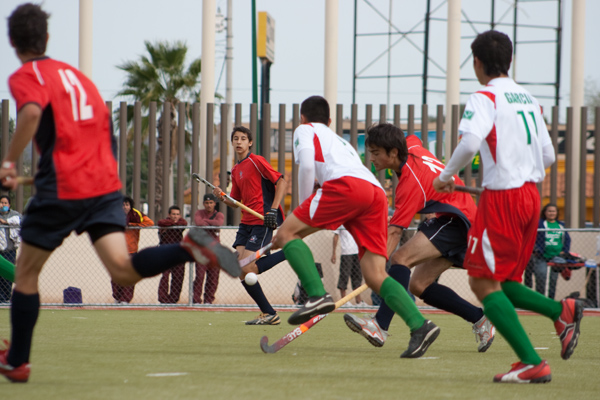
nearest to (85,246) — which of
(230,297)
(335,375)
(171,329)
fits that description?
(230,297)

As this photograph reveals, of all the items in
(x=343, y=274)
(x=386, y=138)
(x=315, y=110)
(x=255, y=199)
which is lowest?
(x=343, y=274)

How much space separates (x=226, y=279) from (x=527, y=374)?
30.0 feet

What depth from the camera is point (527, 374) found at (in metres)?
4.37

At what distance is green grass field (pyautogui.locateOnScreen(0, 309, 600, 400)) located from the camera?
3967 mm

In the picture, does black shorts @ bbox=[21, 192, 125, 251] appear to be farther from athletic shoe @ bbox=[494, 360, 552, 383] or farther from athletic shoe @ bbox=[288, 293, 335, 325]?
athletic shoe @ bbox=[494, 360, 552, 383]

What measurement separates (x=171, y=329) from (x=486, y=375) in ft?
13.4

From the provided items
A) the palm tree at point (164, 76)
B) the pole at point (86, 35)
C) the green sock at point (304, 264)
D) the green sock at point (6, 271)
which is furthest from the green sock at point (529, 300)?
the palm tree at point (164, 76)

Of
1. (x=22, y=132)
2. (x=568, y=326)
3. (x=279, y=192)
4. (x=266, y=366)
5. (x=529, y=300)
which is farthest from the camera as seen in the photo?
(x=279, y=192)

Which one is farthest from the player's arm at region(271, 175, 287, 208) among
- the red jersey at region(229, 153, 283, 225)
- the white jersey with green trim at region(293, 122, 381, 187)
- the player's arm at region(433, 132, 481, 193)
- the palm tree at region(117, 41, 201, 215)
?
the palm tree at region(117, 41, 201, 215)

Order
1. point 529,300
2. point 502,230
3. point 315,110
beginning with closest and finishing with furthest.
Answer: point 502,230
point 529,300
point 315,110

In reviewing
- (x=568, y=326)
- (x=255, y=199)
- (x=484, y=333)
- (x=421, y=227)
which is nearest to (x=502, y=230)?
(x=568, y=326)

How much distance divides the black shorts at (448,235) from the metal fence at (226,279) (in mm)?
6355

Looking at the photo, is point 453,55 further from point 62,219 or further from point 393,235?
point 62,219

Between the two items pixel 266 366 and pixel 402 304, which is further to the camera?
pixel 402 304
